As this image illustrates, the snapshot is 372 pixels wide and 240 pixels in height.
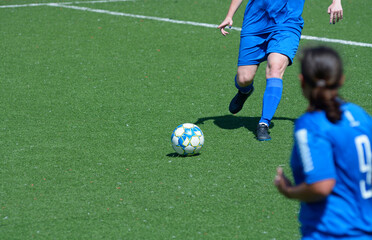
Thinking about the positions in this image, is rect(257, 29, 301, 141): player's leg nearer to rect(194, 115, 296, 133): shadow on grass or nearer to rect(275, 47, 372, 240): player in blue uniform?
rect(194, 115, 296, 133): shadow on grass

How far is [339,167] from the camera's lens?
2.72 metres

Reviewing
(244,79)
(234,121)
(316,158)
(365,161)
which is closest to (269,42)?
(244,79)

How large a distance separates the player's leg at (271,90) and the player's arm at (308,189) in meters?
4.11

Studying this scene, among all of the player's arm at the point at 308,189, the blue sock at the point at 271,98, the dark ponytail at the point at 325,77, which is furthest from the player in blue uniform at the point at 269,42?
the dark ponytail at the point at 325,77

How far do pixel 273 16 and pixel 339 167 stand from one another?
4650 millimetres

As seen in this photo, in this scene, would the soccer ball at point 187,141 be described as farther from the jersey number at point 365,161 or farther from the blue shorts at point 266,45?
the jersey number at point 365,161

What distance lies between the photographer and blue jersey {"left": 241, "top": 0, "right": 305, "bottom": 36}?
712 cm

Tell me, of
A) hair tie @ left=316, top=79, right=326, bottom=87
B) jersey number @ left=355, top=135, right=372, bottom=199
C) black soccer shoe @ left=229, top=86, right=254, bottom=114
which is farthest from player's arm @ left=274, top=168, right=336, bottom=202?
black soccer shoe @ left=229, top=86, right=254, bottom=114

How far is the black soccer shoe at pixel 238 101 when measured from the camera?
7703 mm

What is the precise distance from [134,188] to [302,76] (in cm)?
310

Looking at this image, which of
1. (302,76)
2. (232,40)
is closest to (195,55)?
(232,40)

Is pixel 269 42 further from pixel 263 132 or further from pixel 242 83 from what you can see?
pixel 263 132

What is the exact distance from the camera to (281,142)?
690 cm

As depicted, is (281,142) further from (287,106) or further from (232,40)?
(232,40)
